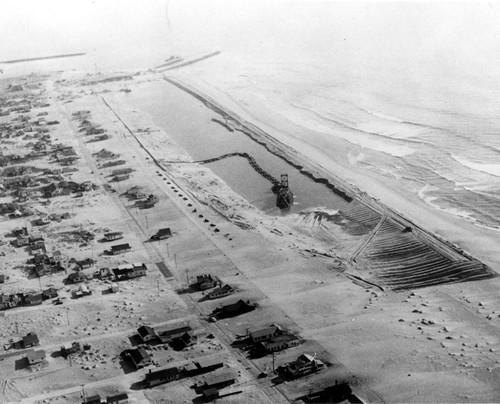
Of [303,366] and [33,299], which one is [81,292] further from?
[303,366]

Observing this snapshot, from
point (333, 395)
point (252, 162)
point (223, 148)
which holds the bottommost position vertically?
point (223, 148)

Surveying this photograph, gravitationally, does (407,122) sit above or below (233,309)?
below

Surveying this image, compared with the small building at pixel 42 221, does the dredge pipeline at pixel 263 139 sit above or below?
below

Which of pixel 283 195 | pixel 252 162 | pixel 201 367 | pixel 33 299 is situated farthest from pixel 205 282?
pixel 252 162

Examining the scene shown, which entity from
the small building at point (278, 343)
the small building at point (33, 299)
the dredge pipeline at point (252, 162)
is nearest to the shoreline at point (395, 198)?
the dredge pipeline at point (252, 162)

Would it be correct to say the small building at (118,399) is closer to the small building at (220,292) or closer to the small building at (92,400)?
the small building at (92,400)

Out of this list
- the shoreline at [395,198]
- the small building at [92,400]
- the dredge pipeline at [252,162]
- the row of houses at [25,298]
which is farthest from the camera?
the dredge pipeline at [252,162]
